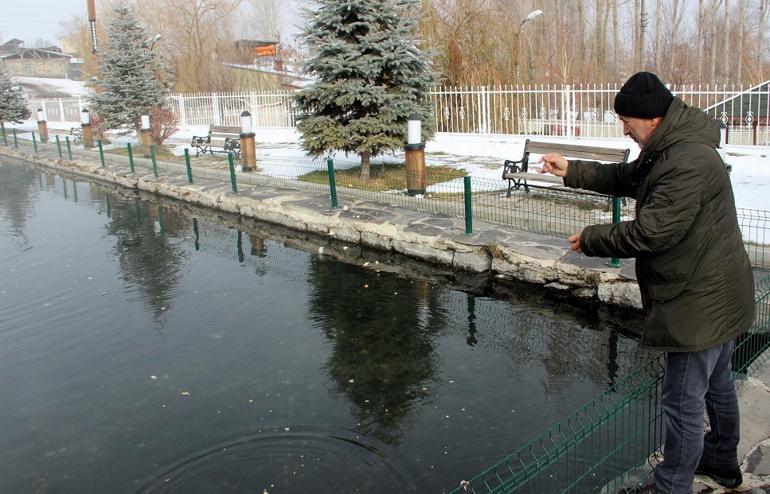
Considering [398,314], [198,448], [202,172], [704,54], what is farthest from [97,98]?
[704,54]

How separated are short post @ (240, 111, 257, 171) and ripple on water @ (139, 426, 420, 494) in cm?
1150

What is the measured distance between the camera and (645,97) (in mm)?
2834

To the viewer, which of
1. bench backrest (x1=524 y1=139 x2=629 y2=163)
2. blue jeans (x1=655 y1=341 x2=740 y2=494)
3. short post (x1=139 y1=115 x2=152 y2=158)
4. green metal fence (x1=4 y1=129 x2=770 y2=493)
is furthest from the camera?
short post (x1=139 y1=115 x2=152 y2=158)

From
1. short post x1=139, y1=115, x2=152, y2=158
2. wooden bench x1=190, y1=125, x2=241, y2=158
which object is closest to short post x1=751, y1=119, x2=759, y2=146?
wooden bench x1=190, y1=125, x2=241, y2=158

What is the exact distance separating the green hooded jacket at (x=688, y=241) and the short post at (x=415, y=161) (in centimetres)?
821

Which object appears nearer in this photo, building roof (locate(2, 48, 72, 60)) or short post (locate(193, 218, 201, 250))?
short post (locate(193, 218, 201, 250))

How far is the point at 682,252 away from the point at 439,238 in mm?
5795

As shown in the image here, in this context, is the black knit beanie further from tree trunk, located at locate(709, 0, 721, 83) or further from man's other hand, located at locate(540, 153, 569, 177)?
tree trunk, located at locate(709, 0, 721, 83)

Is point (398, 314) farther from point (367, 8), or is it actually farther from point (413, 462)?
point (367, 8)

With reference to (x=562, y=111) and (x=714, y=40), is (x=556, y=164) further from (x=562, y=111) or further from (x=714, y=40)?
(x=714, y=40)

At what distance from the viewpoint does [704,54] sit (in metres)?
39.4

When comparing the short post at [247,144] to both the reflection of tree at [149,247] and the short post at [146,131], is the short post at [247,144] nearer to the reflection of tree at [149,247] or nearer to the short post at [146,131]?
the reflection of tree at [149,247]

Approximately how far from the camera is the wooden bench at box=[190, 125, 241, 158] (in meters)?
18.8

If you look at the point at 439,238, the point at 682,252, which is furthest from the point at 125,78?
the point at 682,252
